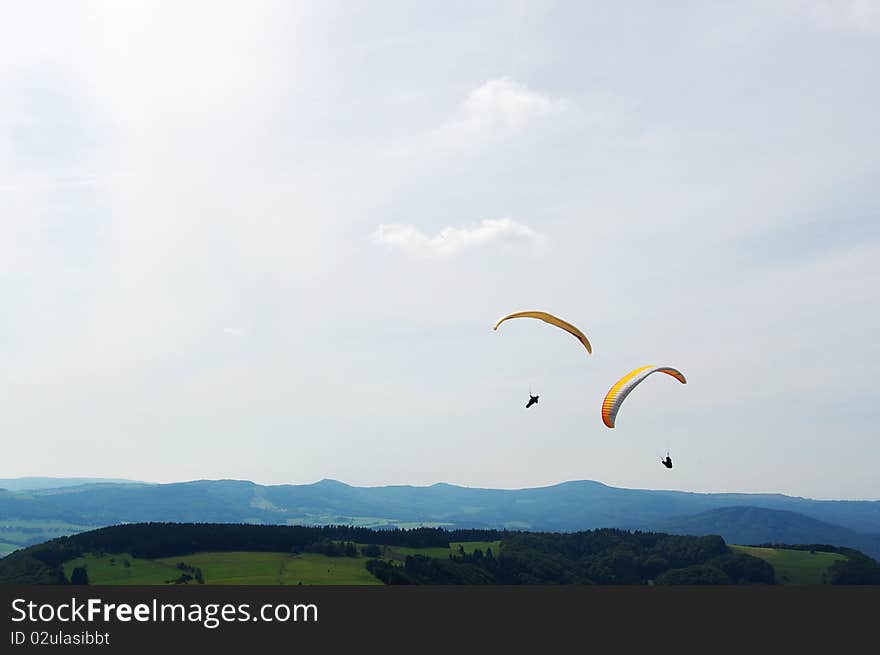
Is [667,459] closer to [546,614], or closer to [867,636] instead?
[867,636]

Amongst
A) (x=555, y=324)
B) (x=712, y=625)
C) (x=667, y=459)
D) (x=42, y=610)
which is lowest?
(x=712, y=625)

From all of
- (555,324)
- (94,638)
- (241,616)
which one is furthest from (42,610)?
(555,324)

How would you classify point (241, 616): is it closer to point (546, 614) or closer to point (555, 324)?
point (546, 614)

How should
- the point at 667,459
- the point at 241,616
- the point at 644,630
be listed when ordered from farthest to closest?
the point at 241,616 < the point at 644,630 < the point at 667,459

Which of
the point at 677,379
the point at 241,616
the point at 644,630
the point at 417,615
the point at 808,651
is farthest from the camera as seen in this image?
the point at 417,615

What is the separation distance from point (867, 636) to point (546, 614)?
35124 mm

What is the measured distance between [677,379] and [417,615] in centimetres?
5397

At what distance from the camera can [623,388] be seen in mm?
63000

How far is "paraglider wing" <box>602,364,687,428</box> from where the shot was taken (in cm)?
6097

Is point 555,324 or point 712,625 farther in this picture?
point 712,625

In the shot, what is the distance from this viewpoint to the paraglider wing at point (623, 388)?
200ft

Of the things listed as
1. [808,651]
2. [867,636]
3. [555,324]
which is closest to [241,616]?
[555,324]

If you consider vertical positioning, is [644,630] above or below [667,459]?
below

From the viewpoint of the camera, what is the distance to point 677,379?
2571 inches
